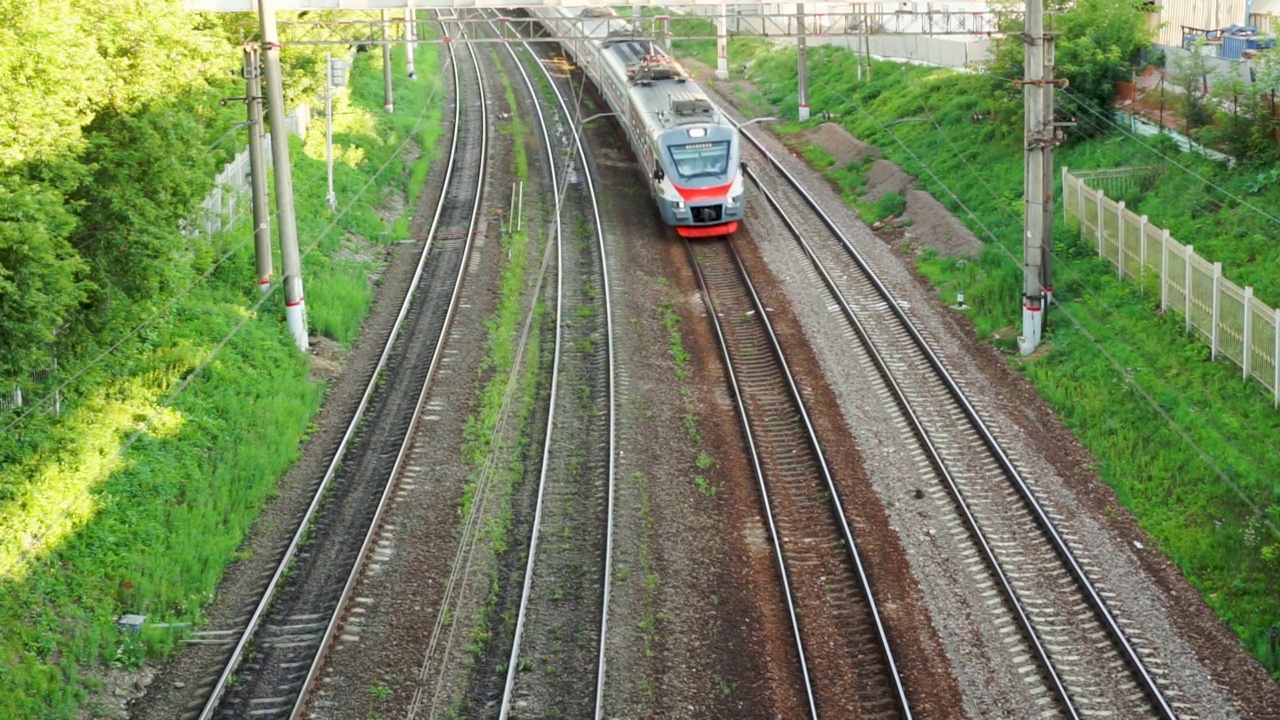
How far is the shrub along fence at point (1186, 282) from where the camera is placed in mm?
20656

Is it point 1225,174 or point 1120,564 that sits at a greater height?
point 1225,174

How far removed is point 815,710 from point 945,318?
13672mm

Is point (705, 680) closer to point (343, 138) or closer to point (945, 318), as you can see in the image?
point (945, 318)

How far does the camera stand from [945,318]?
2675 cm

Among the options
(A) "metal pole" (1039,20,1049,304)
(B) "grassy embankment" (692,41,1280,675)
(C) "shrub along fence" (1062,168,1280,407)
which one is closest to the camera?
(B) "grassy embankment" (692,41,1280,675)

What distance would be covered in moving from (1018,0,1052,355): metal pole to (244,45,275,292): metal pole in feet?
44.5

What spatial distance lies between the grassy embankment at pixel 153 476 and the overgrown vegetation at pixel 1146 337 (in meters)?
12.5

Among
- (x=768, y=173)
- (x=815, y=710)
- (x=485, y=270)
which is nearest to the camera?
(x=815, y=710)

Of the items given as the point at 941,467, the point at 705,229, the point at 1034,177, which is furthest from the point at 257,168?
the point at 1034,177

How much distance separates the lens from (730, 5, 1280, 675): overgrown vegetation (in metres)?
17.8

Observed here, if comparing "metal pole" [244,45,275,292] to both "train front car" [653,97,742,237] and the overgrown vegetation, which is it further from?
the overgrown vegetation

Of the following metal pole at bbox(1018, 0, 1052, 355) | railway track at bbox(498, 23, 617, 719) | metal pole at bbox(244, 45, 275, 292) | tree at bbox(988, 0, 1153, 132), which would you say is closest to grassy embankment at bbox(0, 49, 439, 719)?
metal pole at bbox(244, 45, 275, 292)

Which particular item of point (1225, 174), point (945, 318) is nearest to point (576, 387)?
point (945, 318)

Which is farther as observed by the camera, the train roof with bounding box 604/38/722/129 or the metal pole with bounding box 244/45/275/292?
the train roof with bounding box 604/38/722/129
